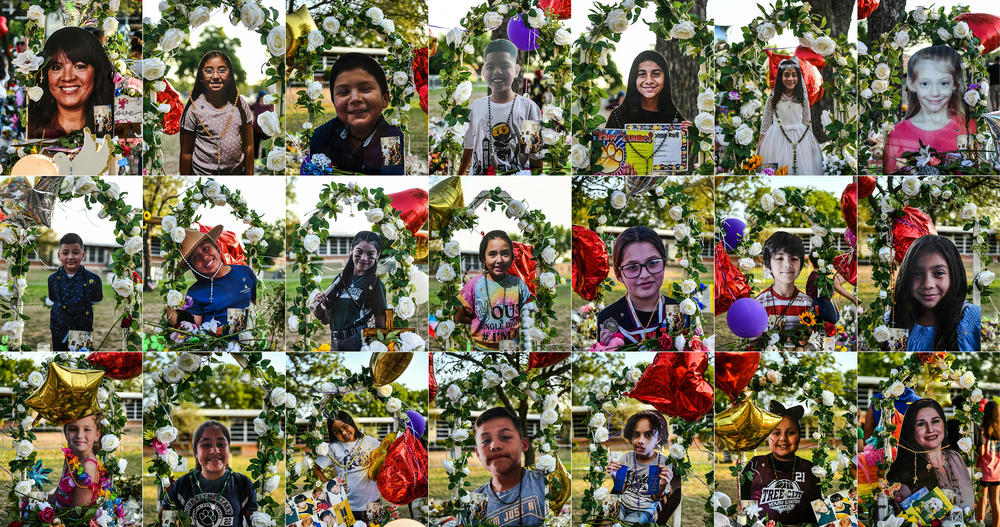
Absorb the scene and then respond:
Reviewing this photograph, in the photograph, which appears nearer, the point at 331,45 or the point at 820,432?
the point at 331,45

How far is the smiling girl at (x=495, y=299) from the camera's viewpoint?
4.91 metres

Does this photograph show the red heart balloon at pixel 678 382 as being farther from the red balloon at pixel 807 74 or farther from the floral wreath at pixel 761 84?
the red balloon at pixel 807 74

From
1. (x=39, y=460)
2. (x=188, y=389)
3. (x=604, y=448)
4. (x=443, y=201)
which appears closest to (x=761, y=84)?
(x=443, y=201)

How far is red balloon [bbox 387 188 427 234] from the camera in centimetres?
489

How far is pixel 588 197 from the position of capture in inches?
194

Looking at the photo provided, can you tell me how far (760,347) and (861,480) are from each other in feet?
2.77

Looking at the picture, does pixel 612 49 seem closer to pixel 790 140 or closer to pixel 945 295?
pixel 790 140

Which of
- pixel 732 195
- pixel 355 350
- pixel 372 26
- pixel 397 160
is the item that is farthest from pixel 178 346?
pixel 732 195

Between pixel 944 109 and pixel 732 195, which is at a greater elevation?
pixel 944 109

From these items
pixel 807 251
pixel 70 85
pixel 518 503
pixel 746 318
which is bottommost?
pixel 518 503

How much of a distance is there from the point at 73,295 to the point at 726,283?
10.6 ft

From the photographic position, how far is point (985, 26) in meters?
4.96

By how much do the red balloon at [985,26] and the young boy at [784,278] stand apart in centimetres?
136

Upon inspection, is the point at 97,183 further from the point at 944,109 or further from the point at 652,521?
the point at 944,109
